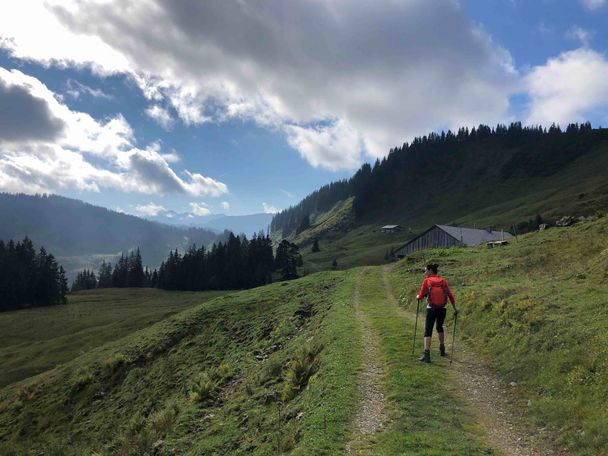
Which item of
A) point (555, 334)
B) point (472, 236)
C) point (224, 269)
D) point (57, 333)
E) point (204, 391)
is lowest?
point (57, 333)

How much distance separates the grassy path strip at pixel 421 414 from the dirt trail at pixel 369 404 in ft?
0.89

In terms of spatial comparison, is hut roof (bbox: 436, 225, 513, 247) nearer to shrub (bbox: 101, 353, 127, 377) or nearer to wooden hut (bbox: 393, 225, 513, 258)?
wooden hut (bbox: 393, 225, 513, 258)

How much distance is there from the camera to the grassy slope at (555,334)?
1150 cm

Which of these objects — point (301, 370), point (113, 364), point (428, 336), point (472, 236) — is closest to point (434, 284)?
point (428, 336)

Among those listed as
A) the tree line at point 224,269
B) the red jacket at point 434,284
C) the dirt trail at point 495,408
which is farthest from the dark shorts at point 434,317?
the tree line at point 224,269

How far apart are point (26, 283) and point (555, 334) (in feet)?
458

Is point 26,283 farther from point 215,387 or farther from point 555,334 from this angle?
point 555,334

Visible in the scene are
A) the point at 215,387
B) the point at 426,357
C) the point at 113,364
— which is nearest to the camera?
the point at 426,357

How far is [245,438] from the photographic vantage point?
14805 millimetres

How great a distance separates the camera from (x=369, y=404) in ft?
43.9

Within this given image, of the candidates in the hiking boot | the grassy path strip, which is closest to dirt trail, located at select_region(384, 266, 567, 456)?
the grassy path strip

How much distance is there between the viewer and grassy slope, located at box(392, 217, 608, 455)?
37.7 ft

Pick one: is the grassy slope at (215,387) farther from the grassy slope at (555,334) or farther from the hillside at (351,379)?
the grassy slope at (555,334)

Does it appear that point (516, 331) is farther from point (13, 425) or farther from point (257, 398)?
point (13, 425)
